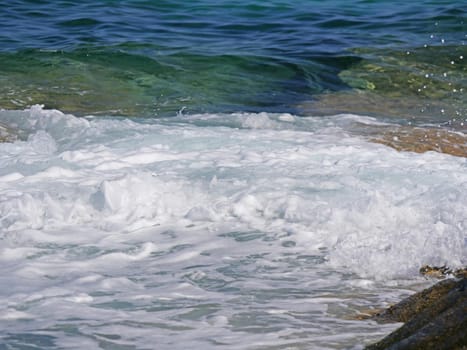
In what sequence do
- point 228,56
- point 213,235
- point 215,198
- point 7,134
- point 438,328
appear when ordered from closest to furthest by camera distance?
1. point 438,328
2. point 213,235
3. point 215,198
4. point 7,134
5. point 228,56

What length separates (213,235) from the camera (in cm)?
494

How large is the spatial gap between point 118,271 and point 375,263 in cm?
125

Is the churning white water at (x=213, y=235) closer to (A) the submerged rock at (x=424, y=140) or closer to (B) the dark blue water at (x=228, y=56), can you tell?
(A) the submerged rock at (x=424, y=140)

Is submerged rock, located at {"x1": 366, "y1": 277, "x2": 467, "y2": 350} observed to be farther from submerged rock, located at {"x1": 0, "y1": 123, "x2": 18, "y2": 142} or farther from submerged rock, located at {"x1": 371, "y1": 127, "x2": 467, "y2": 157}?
submerged rock, located at {"x1": 0, "y1": 123, "x2": 18, "y2": 142}

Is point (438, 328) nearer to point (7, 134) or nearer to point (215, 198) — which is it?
point (215, 198)

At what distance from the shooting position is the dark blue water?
31.1ft

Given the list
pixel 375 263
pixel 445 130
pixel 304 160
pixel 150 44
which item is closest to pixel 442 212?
pixel 375 263

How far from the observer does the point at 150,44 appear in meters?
12.6

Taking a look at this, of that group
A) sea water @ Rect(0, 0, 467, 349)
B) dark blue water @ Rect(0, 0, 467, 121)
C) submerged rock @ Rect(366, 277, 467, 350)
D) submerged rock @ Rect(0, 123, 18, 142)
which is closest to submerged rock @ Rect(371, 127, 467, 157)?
sea water @ Rect(0, 0, 467, 349)

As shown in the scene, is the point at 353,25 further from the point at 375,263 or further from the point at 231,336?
the point at 231,336

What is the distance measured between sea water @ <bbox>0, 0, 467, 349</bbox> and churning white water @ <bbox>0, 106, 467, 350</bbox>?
0.6 inches

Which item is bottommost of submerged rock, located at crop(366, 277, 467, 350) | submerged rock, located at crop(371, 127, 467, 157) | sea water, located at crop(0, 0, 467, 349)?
submerged rock, located at crop(371, 127, 467, 157)

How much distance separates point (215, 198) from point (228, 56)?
645 cm

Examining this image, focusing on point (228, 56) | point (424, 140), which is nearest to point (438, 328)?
point (424, 140)
